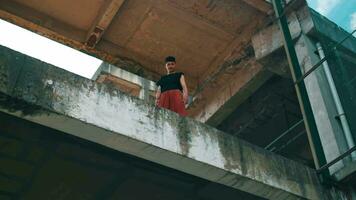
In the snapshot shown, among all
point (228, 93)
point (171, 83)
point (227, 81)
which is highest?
point (227, 81)

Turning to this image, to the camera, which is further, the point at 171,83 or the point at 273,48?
the point at 273,48

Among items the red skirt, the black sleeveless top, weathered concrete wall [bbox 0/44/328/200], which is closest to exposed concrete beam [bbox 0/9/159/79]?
the black sleeveless top

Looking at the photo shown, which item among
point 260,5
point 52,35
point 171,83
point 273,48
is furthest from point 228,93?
point 52,35

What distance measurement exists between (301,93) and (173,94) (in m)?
1.78

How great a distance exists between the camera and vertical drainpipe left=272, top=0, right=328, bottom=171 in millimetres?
6504

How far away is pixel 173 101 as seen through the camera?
663 centimetres

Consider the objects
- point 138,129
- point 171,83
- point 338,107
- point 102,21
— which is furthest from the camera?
point 102,21

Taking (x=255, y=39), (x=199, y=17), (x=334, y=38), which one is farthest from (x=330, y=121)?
(x=199, y=17)

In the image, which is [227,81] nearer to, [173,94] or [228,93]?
[228,93]

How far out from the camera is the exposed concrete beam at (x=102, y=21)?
8547 mm

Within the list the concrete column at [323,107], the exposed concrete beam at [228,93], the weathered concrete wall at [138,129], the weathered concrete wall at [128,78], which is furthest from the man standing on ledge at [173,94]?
the weathered concrete wall at [128,78]

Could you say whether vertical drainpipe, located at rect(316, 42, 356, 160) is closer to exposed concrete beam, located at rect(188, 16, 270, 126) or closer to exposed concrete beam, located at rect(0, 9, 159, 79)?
exposed concrete beam, located at rect(188, 16, 270, 126)

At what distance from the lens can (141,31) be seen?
906cm

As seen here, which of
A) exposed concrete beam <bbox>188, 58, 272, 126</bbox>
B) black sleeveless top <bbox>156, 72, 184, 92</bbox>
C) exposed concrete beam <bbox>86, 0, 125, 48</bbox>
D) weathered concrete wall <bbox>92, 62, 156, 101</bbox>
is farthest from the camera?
weathered concrete wall <bbox>92, 62, 156, 101</bbox>
